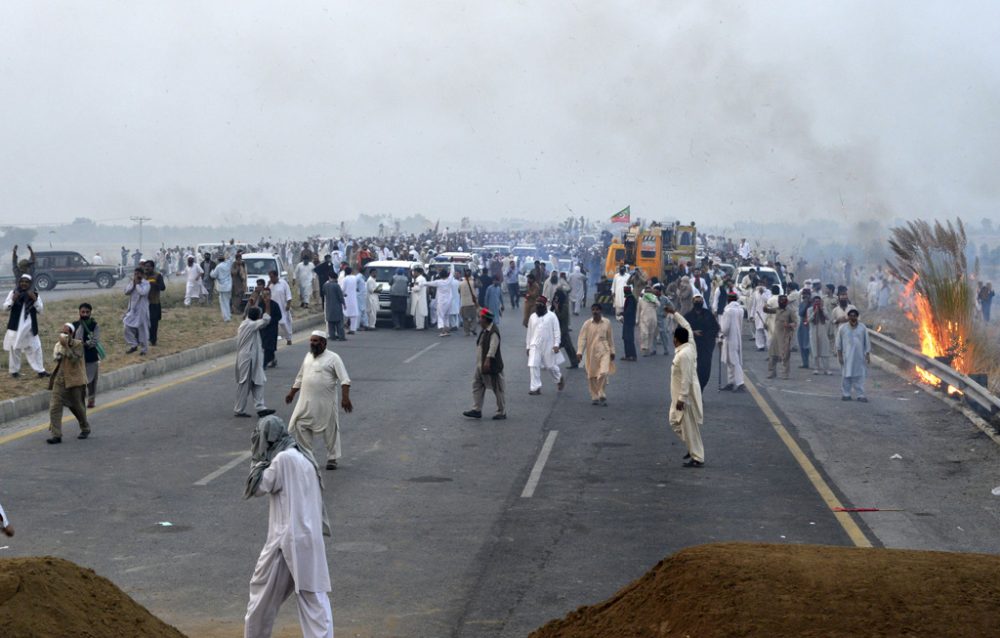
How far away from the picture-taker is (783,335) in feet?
69.2

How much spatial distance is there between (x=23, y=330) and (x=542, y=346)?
7.32 m

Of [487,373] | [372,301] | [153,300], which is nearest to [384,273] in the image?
[372,301]

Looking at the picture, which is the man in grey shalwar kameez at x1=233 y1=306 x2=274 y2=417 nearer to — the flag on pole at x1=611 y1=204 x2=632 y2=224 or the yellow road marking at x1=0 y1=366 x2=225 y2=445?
the yellow road marking at x1=0 y1=366 x2=225 y2=445

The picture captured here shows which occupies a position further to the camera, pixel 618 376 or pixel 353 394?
pixel 618 376

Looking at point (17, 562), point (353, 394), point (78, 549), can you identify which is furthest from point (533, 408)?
point (17, 562)

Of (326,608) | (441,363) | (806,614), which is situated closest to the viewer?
(806,614)

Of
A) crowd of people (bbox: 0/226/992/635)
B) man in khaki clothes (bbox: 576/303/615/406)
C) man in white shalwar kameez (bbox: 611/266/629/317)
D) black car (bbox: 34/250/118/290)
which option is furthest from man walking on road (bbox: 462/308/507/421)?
black car (bbox: 34/250/118/290)

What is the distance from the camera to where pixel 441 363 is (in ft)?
73.5

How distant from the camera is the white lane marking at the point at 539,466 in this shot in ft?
38.4

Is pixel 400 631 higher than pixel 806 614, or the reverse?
pixel 806 614

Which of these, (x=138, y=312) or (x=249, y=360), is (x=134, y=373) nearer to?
(x=138, y=312)

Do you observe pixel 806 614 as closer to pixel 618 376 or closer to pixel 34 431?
pixel 34 431

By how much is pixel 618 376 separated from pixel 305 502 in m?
14.1

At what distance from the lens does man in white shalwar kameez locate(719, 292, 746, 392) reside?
752 inches
